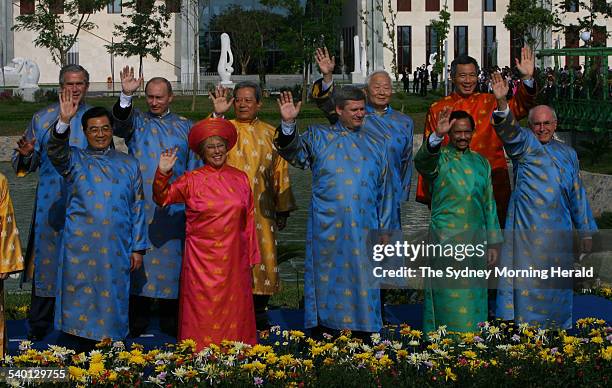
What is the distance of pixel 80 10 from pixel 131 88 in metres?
36.3

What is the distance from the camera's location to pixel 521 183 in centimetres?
725

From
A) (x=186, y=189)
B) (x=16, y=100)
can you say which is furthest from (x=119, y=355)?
(x=16, y=100)

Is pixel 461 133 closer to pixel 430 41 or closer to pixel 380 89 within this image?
pixel 380 89

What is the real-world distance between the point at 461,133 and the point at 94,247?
7.01ft

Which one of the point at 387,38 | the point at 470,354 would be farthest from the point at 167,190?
the point at 387,38

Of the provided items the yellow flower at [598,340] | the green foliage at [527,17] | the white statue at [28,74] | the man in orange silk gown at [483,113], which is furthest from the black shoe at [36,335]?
the green foliage at [527,17]

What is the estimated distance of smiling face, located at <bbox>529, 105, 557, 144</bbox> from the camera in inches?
283

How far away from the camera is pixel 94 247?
Answer: 690 cm

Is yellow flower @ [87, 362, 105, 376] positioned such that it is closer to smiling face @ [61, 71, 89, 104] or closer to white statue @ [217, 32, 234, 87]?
smiling face @ [61, 71, 89, 104]

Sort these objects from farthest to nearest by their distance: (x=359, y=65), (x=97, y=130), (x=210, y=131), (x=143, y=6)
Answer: (x=359, y=65), (x=143, y=6), (x=97, y=130), (x=210, y=131)

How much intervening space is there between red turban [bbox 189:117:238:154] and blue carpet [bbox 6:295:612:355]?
1241 millimetres

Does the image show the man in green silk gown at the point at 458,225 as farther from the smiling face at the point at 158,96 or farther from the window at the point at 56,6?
the window at the point at 56,6

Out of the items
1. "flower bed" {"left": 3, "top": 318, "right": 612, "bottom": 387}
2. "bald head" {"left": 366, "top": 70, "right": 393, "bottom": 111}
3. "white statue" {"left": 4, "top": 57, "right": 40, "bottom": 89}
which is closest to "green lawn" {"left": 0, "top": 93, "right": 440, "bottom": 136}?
"white statue" {"left": 4, "top": 57, "right": 40, "bottom": 89}

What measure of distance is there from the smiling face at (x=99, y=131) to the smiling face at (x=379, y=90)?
1710mm
